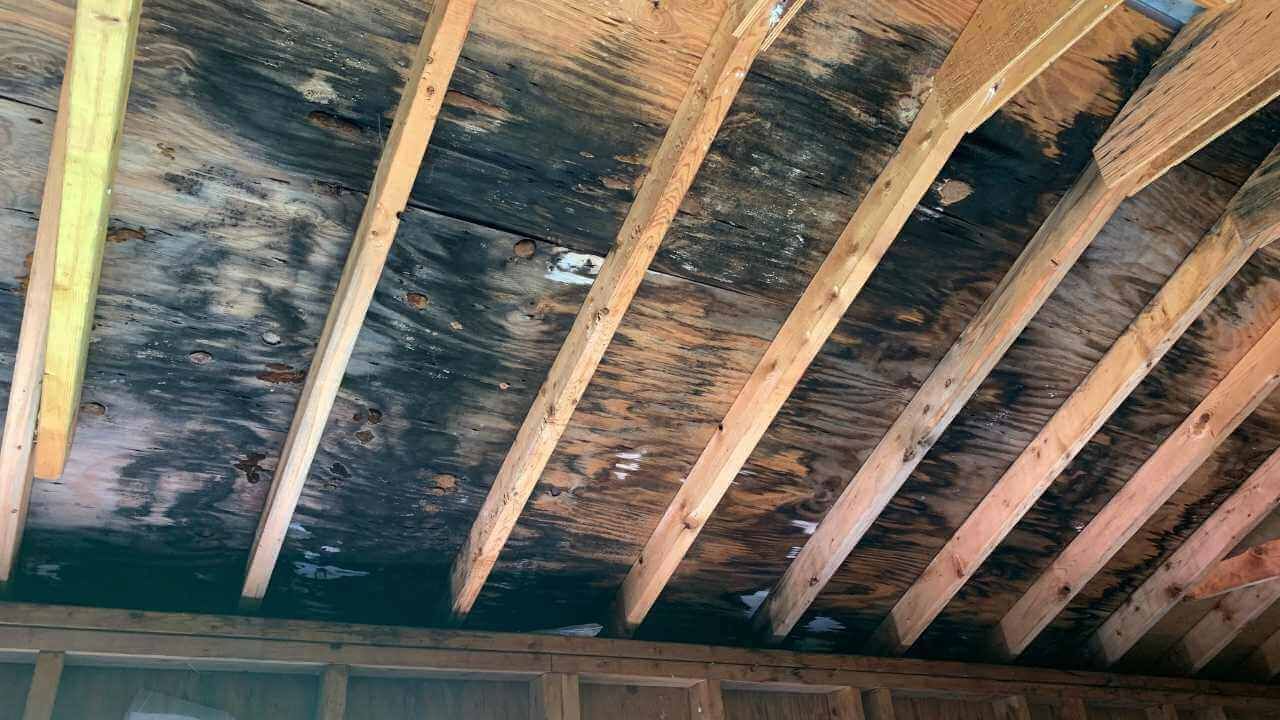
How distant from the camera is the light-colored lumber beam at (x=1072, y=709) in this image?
10.9 ft

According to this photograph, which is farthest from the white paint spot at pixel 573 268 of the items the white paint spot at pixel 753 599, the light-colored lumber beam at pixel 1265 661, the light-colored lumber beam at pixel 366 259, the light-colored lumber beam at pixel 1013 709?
the light-colored lumber beam at pixel 1265 661

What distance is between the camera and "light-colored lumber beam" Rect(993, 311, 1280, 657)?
265cm

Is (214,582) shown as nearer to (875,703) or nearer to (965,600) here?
(875,703)

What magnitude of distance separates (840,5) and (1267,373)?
1.61m

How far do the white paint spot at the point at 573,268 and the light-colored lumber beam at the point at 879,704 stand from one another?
174 cm

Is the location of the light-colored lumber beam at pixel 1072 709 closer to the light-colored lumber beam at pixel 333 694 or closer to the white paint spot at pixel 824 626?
the white paint spot at pixel 824 626

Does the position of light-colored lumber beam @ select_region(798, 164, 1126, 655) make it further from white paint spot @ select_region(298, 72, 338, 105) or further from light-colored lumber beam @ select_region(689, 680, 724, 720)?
white paint spot @ select_region(298, 72, 338, 105)

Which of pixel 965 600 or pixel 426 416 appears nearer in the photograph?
pixel 426 416

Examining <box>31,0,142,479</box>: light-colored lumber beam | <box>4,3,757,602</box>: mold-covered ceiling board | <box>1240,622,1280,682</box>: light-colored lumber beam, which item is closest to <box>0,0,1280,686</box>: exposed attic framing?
<box>31,0,142,479</box>: light-colored lumber beam

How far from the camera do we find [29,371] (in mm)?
1931

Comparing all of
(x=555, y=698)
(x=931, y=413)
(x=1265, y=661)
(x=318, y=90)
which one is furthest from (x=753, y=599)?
(x=1265, y=661)

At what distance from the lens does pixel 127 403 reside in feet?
7.27

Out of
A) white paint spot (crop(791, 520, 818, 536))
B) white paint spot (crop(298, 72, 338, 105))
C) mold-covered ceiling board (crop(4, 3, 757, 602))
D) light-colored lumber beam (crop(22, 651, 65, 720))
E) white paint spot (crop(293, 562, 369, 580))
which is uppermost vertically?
white paint spot (crop(298, 72, 338, 105))

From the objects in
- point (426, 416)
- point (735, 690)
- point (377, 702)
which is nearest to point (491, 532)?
point (426, 416)
